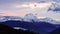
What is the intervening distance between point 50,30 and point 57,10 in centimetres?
83

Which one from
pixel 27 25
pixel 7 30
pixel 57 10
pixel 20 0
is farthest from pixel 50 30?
pixel 20 0

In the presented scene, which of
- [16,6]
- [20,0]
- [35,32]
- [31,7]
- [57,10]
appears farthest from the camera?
[20,0]

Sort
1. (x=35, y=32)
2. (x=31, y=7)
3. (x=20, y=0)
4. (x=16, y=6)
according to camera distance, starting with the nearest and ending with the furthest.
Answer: (x=35, y=32) < (x=31, y=7) < (x=16, y=6) < (x=20, y=0)

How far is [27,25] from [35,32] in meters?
0.11

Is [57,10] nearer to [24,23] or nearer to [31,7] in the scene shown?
[31,7]

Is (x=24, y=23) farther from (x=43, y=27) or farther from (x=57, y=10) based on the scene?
(x=57, y=10)

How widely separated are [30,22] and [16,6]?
1255 mm

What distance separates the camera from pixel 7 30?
1546 mm

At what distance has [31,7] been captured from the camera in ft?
8.69

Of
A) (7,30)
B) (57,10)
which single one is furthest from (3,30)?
(57,10)

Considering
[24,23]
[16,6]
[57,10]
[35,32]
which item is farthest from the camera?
[16,6]

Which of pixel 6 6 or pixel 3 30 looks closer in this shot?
pixel 3 30

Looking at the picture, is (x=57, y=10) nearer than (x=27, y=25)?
No

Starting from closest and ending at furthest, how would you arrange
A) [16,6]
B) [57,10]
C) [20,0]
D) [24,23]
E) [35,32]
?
[35,32] < [24,23] < [57,10] < [16,6] < [20,0]
